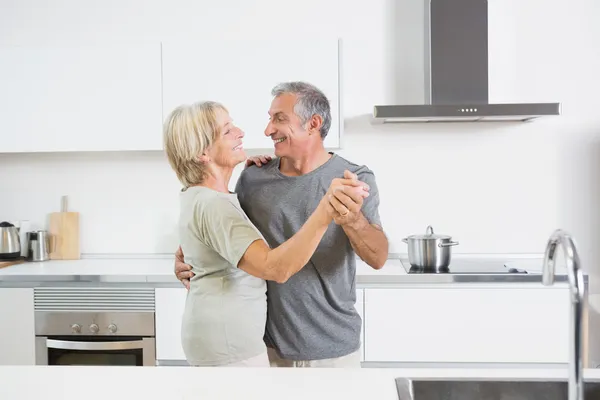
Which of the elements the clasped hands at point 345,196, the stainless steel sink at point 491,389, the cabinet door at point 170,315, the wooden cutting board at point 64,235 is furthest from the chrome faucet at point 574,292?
the wooden cutting board at point 64,235

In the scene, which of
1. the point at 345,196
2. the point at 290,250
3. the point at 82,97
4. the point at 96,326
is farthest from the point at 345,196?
the point at 82,97

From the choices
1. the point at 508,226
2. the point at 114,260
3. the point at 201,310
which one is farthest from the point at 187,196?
the point at 508,226

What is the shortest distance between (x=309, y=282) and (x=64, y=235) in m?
2.18

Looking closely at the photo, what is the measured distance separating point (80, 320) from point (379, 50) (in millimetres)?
2135

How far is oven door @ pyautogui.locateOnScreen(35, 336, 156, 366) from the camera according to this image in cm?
319

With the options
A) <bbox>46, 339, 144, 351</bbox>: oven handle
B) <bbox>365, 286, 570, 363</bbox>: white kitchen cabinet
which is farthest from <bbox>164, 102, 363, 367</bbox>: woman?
<bbox>46, 339, 144, 351</bbox>: oven handle

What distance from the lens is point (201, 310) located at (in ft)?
6.32

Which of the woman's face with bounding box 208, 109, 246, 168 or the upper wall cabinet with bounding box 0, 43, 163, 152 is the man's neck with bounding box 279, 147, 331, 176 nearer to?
the woman's face with bounding box 208, 109, 246, 168

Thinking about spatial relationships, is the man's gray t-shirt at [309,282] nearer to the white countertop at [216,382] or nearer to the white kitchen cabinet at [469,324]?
the white countertop at [216,382]

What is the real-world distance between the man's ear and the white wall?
1.58 m

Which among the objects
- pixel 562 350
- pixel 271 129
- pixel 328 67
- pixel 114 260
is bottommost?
pixel 562 350

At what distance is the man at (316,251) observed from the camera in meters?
2.14

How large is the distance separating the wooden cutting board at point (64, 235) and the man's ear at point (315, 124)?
2135 millimetres

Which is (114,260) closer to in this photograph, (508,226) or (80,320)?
(80,320)
